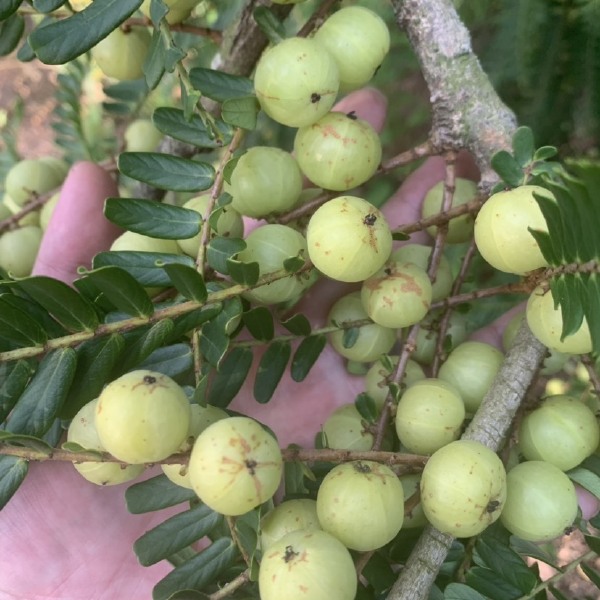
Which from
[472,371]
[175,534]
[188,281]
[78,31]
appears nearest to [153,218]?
[188,281]

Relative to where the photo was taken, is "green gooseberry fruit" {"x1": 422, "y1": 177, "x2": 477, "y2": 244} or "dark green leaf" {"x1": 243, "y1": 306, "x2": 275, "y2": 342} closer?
"dark green leaf" {"x1": 243, "y1": 306, "x2": 275, "y2": 342}

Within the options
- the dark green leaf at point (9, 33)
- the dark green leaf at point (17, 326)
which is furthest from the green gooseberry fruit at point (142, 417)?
the dark green leaf at point (9, 33)

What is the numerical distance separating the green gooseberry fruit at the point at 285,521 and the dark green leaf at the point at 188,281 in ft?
1.98

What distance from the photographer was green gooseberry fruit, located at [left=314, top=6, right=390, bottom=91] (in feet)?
5.94

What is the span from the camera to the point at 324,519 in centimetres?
155

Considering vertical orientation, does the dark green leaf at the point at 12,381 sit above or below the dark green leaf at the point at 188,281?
below

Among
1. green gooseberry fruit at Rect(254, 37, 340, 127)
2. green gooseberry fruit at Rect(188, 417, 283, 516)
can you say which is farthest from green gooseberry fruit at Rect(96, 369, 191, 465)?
green gooseberry fruit at Rect(254, 37, 340, 127)

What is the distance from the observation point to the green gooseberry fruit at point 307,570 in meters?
1.37

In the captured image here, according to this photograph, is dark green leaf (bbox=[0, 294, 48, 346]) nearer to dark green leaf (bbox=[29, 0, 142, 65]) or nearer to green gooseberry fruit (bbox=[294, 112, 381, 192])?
dark green leaf (bbox=[29, 0, 142, 65])

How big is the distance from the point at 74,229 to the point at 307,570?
1.68 m

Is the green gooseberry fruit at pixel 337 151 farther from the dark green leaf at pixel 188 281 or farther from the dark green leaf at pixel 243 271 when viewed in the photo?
the dark green leaf at pixel 188 281

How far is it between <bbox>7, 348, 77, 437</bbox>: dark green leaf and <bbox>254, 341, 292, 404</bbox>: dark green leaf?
669 mm

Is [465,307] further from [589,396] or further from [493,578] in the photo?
[493,578]

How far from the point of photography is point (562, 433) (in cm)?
180
